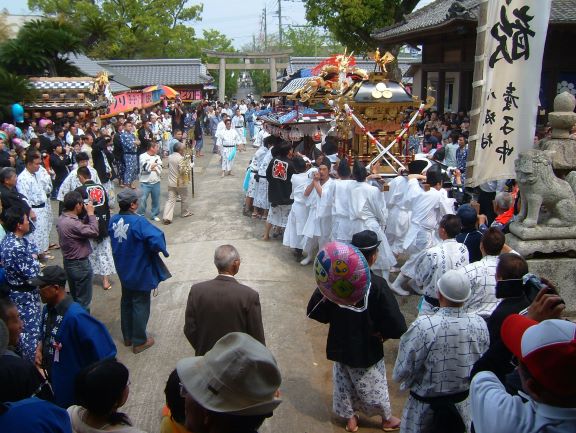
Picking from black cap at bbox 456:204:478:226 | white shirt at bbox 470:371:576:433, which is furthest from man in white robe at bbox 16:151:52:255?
white shirt at bbox 470:371:576:433

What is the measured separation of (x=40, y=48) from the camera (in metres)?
16.5

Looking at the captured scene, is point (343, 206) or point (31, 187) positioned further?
point (31, 187)

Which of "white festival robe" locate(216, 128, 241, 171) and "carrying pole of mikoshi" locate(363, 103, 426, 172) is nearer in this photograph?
"carrying pole of mikoshi" locate(363, 103, 426, 172)

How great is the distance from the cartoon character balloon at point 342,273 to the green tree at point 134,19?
3163 centimetres

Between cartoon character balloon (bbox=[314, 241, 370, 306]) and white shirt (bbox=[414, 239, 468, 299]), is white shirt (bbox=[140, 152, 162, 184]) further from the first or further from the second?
cartoon character balloon (bbox=[314, 241, 370, 306])

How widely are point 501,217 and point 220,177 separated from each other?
1004 cm

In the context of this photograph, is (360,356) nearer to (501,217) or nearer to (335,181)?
(501,217)

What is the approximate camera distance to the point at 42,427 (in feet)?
7.36

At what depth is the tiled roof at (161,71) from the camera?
106 ft

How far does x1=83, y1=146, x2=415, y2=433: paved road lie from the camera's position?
14.4ft

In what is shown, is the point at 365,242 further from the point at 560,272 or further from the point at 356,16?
the point at 356,16

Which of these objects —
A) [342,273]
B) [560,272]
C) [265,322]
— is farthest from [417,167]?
[342,273]

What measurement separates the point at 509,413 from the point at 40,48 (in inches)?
709

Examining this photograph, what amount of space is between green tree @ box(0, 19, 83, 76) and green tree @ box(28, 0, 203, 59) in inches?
593
